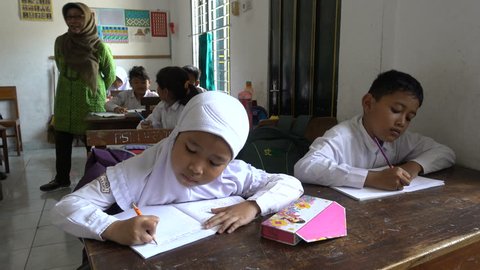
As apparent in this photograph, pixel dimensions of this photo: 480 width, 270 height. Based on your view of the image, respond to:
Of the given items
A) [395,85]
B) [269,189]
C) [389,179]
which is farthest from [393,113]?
[269,189]

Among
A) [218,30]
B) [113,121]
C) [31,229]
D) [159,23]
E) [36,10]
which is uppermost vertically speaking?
[36,10]

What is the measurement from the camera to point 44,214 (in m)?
2.93

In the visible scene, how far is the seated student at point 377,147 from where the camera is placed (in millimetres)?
1226

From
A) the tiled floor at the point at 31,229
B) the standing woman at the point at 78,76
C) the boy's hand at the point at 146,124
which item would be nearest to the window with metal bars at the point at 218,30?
the standing woman at the point at 78,76

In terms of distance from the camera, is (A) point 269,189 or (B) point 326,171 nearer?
(A) point 269,189

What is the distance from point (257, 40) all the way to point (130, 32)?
352 centimetres

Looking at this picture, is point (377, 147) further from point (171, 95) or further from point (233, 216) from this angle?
point (171, 95)

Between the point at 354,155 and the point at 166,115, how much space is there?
1.58 m

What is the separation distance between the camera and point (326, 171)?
1235 millimetres

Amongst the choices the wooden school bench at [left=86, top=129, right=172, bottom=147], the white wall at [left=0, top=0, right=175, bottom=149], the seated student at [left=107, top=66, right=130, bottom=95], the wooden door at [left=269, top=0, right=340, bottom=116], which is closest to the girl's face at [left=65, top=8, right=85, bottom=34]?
the wooden door at [left=269, top=0, right=340, bottom=116]

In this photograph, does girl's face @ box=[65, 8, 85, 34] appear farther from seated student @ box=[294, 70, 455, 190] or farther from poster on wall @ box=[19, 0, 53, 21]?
poster on wall @ box=[19, 0, 53, 21]

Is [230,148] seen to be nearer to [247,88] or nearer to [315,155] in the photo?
[315,155]

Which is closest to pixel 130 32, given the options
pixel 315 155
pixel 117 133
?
pixel 117 133

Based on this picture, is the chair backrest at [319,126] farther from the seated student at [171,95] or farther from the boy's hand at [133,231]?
the boy's hand at [133,231]
